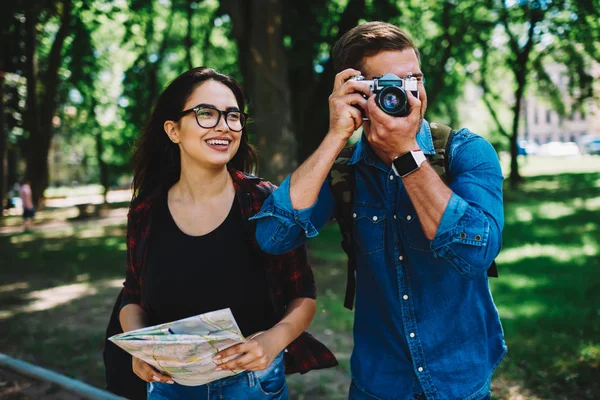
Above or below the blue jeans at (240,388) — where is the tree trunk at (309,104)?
above

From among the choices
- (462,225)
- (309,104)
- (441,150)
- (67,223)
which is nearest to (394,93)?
(441,150)

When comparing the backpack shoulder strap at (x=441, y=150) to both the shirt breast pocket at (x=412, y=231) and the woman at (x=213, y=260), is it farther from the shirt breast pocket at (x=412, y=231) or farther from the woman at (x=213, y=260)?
the woman at (x=213, y=260)

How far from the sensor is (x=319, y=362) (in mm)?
2406

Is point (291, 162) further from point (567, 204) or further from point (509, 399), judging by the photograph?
point (567, 204)

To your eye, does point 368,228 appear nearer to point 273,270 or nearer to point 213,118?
point 273,270

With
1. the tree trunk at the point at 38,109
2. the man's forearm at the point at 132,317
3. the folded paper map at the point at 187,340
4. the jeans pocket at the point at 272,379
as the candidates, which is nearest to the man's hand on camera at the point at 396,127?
the folded paper map at the point at 187,340

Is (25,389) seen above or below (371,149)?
below

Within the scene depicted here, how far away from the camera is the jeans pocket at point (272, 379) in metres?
2.21

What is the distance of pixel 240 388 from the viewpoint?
2191 mm

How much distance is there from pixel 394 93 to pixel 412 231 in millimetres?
459

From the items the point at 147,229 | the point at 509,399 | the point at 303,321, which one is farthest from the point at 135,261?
the point at 509,399

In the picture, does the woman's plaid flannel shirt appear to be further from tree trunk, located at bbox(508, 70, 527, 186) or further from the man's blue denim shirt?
tree trunk, located at bbox(508, 70, 527, 186)

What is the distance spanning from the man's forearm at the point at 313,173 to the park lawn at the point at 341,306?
3403 millimetres

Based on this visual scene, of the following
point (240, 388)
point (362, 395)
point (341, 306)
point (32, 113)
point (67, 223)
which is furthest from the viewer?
point (67, 223)
